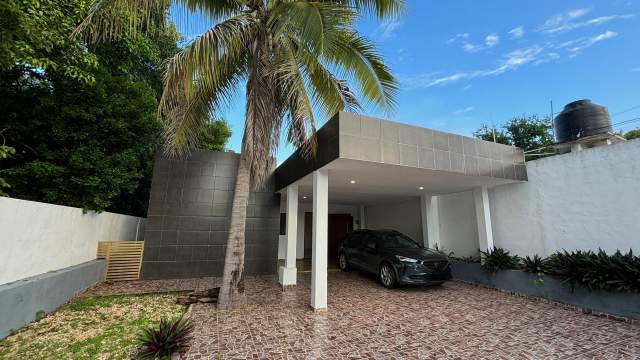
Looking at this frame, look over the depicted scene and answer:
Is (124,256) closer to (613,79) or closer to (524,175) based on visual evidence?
(524,175)

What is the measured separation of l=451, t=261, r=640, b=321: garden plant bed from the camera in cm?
448

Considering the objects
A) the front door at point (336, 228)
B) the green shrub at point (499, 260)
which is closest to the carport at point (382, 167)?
the green shrub at point (499, 260)

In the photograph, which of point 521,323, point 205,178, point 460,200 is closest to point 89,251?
point 205,178

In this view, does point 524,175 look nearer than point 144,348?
No

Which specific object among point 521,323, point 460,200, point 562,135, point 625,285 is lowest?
point 521,323

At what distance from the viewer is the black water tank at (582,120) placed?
7.17m

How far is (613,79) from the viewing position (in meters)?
9.20

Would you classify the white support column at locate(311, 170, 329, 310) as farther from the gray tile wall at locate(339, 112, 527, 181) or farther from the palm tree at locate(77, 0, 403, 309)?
the gray tile wall at locate(339, 112, 527, 181)

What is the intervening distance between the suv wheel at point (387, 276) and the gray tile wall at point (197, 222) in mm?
3623

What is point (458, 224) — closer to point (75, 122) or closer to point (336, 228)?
point (336, 228)

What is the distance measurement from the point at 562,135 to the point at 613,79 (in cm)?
394

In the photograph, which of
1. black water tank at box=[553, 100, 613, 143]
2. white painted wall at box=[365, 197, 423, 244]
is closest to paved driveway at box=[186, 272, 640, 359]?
white painted wall at box=[365, 197, 423, 244]

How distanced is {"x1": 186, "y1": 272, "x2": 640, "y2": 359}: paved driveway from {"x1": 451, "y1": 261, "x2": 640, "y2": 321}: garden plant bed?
Answer: 0.93 ft

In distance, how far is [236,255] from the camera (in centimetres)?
516
